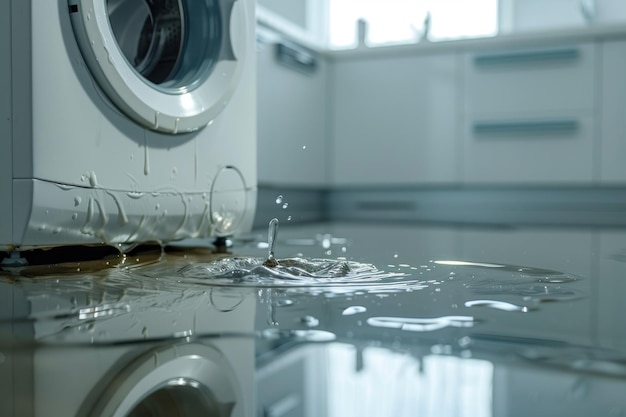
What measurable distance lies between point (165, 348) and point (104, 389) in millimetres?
122

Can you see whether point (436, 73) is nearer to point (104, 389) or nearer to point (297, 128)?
point (297, 128)

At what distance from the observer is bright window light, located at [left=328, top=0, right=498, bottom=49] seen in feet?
12.5

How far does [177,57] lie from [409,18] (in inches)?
99.9

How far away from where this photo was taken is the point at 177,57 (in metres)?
1.62

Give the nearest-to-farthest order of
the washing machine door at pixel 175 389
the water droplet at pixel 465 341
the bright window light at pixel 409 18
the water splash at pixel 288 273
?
1. the washing machine door at pixel 175 389
2. the water droplet at pixel 465 341
3. the water splash at pixel 288 273
4. the bright window light at pixel 409 18

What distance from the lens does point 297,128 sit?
3.22 metres

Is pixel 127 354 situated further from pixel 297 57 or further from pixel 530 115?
pixel 530 115

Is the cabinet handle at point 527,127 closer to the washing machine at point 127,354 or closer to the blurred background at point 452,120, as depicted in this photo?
the blurred background at point 452,120

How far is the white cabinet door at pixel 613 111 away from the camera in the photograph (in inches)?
120

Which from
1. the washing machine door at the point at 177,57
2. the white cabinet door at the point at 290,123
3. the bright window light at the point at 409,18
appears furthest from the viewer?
the bright window light at the point at 409,18

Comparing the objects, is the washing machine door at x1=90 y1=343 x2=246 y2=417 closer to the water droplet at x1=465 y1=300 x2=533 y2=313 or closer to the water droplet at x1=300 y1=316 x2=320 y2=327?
the water droplet at x1=300 y1=316 x2=320 y2=327

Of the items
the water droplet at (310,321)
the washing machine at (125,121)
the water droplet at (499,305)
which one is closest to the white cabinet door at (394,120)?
the washing machine at (125,121)

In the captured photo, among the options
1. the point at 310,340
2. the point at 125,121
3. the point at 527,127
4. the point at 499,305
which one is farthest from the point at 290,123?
the point at 310,340

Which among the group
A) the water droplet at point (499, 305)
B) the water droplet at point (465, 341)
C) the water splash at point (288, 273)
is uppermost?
the water splash at point (288, 273)
